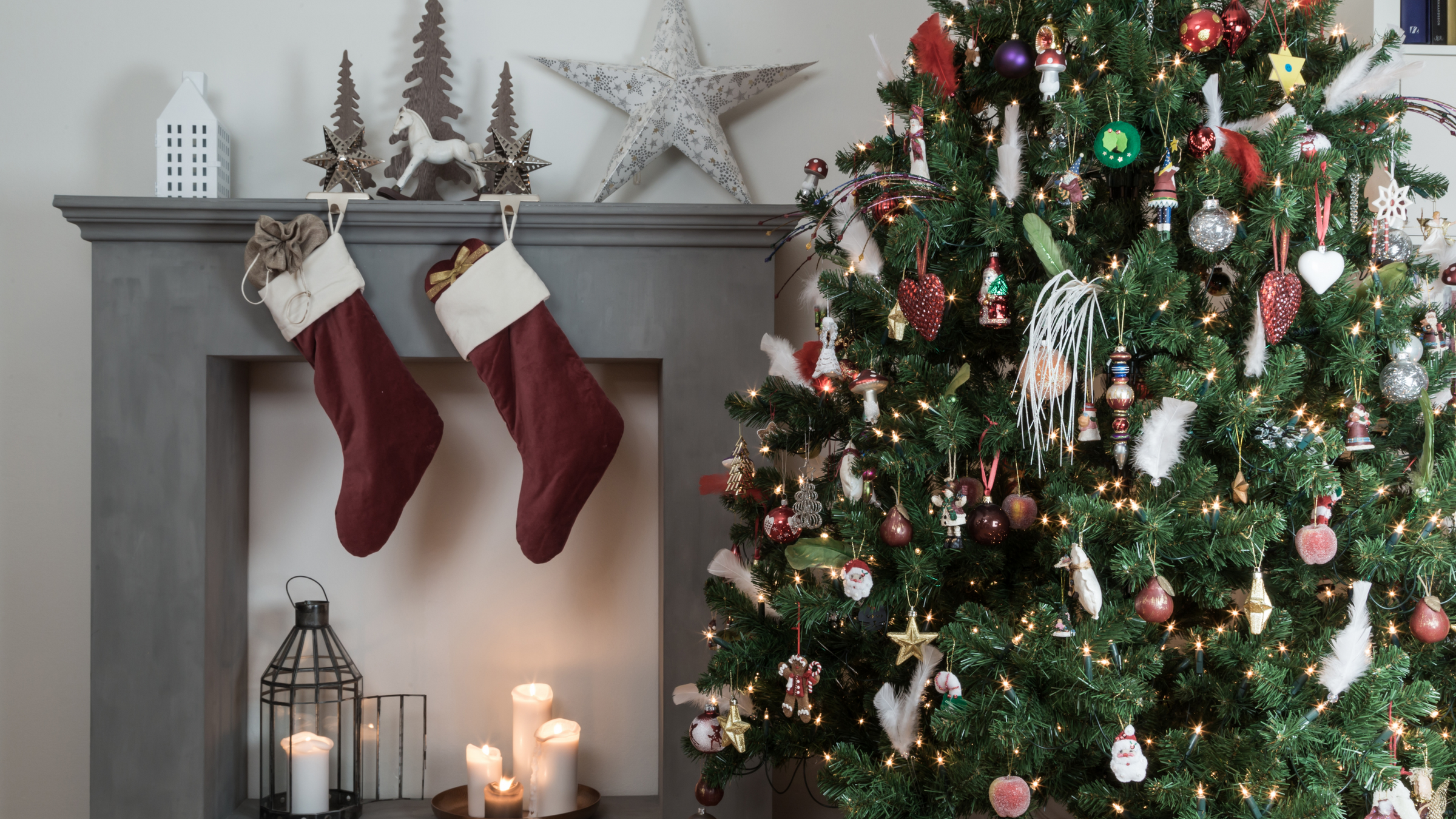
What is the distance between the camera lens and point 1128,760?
959 mm

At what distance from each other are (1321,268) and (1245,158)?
14cm

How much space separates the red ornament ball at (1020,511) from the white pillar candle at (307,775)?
1325 mm

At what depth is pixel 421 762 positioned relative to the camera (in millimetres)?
1950

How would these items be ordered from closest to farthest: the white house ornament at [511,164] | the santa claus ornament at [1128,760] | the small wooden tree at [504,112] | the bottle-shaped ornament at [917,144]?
the santa claus ornament at [1128,760] < the bottle-shaped ornament at [917,144] < the white house ornament at [511,164] < the small wooden tree at [504,112]

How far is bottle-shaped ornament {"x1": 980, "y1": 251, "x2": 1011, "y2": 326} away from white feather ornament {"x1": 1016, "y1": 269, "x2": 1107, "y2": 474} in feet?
0.17

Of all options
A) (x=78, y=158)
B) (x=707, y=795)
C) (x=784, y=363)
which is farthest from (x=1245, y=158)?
(x=78, y=158)

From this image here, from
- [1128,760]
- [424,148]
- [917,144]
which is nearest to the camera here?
[1128,760]

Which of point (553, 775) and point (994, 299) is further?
point (553, 775)

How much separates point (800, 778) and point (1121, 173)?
129 cm

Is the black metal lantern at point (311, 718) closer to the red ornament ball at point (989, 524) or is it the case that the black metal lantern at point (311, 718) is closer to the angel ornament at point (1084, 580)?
the red ornament ball at point (989, 524)

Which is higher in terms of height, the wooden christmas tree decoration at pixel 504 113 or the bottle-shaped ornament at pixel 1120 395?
the wooden christmas tree decoration at pixel 504 113

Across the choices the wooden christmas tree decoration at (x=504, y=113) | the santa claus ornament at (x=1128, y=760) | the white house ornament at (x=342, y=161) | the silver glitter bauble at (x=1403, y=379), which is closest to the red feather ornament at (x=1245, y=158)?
the silver glitter bauble at (x=1403, y=379)

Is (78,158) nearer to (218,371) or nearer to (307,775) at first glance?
(218,371)

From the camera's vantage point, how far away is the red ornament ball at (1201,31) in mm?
1043
